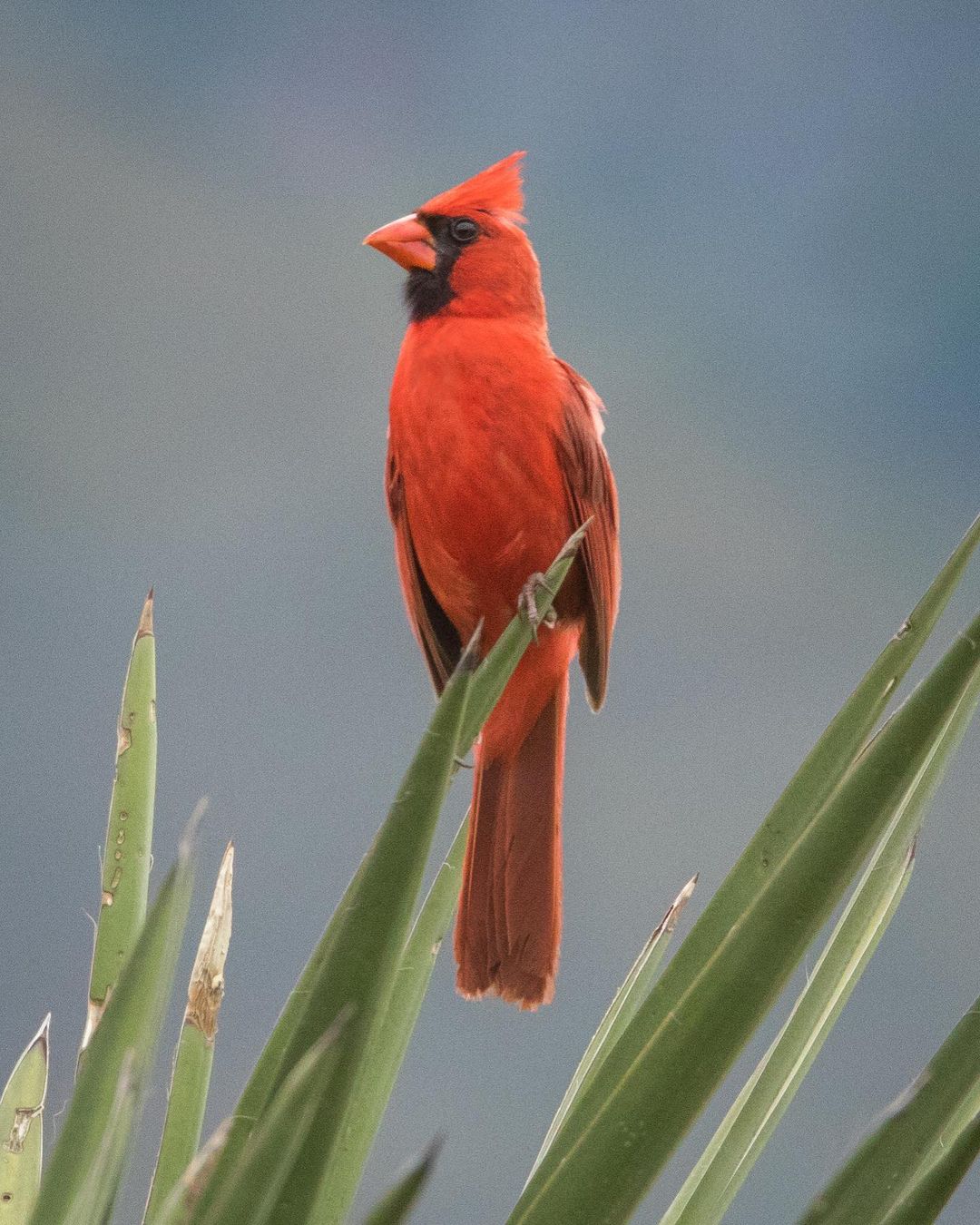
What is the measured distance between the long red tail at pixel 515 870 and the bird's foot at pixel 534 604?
97mm

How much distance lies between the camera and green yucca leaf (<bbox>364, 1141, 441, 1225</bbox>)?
18.4 inches

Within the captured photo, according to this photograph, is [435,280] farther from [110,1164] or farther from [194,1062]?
[110,1164]

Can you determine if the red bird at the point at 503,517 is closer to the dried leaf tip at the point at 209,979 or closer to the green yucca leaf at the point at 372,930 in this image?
the dried leaf tip at the point at 209,979

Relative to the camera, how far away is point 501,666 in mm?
815

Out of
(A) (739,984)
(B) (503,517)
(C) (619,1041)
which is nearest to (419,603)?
(B) (503,517)

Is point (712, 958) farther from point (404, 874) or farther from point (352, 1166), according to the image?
point (352, 1166)

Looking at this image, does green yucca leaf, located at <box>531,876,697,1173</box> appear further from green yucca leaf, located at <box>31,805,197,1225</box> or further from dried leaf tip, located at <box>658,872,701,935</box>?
green yucca leaf, located at <box>31,805,197,1225</box>

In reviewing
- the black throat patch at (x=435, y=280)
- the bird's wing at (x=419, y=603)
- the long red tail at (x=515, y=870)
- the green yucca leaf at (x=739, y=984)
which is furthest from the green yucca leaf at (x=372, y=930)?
the black throat patch at (x=435, y=280)

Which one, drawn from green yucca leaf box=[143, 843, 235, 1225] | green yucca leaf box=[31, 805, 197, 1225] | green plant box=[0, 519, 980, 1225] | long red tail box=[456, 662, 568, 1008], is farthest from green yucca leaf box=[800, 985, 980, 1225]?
long red tail box=[456, 662, 568, 1008]

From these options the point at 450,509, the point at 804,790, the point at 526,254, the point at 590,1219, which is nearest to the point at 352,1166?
the point at 590,1219

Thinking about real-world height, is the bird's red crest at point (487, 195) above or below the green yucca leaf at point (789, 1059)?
above

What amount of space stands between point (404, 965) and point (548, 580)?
12.0 inches

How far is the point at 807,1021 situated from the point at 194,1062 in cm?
43

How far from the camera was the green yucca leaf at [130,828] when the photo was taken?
95 centimetres
